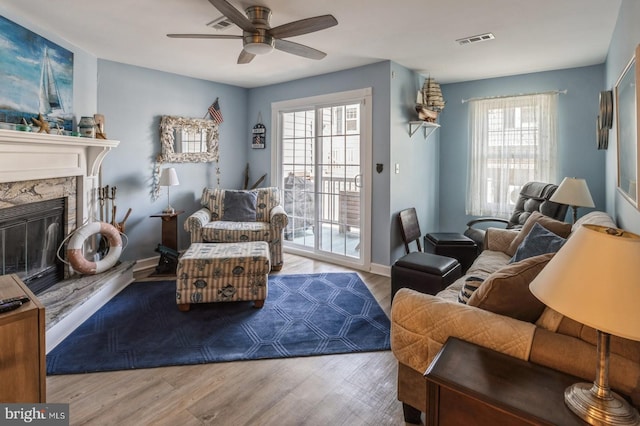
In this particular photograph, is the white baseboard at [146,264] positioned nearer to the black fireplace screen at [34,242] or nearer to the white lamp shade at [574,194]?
the black fireplace screen at [34,242]

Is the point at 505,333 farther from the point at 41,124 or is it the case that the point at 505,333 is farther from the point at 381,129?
the point at 41,124

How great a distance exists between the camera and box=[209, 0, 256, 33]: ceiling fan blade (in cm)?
211

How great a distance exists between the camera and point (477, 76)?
15.0 ft

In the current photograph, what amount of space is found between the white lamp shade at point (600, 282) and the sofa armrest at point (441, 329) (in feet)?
1.15

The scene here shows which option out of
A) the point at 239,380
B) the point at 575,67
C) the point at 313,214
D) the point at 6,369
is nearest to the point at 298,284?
the point at 313,214

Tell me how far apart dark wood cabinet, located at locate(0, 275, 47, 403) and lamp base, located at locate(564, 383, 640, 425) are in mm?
2178

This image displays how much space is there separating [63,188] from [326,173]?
112 inches

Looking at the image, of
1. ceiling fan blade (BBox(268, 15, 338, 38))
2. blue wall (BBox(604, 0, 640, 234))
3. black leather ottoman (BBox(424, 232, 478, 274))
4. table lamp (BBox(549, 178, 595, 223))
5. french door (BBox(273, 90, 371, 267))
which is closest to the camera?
blue wall (BBox(604, 0, 640, 234))

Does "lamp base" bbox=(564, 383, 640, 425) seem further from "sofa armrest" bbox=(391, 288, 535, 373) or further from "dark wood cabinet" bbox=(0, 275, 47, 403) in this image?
"dark wood cabinet" bbox=(0, 275, 47, 403)

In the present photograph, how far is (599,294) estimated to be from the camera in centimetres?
98

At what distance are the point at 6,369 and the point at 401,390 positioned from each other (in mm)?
1802

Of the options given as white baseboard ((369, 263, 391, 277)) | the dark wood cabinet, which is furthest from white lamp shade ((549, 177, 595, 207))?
the dark wood cabinet

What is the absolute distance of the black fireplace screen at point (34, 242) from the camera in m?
2.73

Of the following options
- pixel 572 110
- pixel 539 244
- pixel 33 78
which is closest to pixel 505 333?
pixel 539 244
